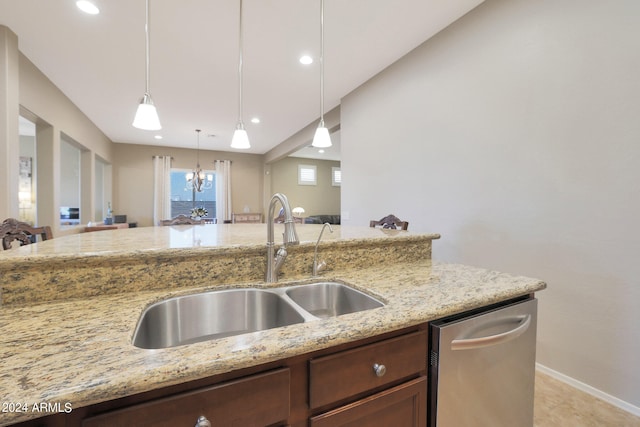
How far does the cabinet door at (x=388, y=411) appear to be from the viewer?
73 cm

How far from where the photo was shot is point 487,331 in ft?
3.17

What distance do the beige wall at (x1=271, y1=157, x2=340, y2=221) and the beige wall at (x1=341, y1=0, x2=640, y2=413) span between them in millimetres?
5916

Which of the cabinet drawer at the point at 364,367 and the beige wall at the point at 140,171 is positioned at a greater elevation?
the beige wall at the point at 140,171

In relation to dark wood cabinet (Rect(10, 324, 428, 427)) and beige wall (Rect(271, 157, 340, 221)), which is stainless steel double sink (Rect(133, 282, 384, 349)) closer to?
dark wood cabinet (Rect(10, 324, 428, 427))

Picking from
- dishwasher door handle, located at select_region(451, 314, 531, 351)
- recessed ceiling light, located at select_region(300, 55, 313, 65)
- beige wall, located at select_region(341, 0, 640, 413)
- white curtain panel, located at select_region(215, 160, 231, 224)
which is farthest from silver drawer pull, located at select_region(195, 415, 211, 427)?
white curtain panel, located at select_region(215, 160, 231, 224)

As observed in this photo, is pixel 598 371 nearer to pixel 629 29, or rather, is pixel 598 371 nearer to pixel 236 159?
pixel 629 29

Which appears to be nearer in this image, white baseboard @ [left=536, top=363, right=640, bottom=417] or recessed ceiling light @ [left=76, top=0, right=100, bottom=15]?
white baseboard @ [left=536, top=363, right=640, bottom=417]

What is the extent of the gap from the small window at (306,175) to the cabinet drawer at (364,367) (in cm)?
798

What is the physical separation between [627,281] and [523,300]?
1.05 metres

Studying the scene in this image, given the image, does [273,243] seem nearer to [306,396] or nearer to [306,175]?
[306,396]

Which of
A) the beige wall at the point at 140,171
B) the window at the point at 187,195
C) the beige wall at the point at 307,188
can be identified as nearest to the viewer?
the beige wall at the point at 140,171

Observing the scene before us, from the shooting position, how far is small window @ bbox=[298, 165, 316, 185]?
8.66 metres

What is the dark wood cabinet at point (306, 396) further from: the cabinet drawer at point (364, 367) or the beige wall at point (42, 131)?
the beige wall at point (42, 131)

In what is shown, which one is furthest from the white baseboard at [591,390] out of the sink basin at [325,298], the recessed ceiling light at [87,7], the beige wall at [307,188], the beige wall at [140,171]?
the beige wall at [140,171]
